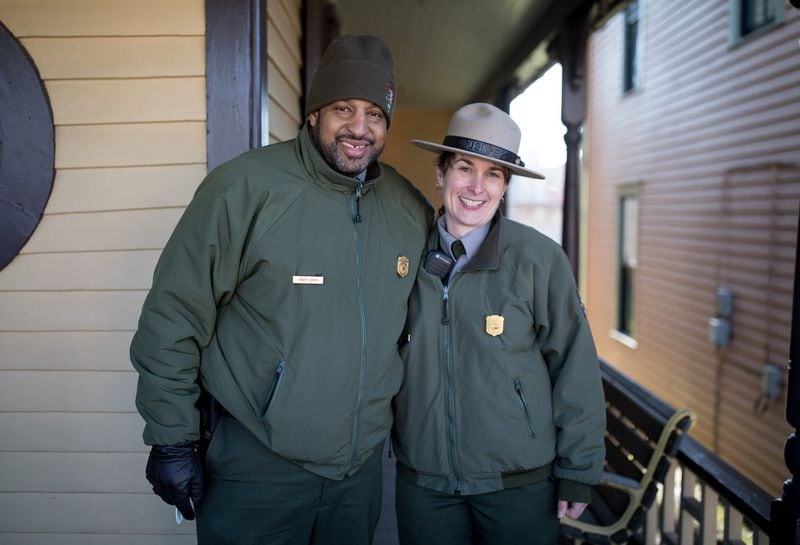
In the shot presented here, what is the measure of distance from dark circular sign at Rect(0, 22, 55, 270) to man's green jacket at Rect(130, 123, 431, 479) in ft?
2.70

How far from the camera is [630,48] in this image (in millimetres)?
8664

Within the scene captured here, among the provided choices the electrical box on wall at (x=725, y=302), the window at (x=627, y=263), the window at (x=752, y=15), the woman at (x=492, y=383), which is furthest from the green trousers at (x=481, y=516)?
the window at (x=627, y=263)

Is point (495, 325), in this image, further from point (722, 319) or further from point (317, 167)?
point (722, 319)

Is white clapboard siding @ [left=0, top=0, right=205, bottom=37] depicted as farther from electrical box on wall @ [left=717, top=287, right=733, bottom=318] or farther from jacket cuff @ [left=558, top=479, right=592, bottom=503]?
electrical box on wall @ [left=717, top=287, right=733, bottom=318]

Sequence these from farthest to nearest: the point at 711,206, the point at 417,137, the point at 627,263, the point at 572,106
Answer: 1. the point at 627,263
2. the point at 417,137
3. the point at 711,206
4. the point at 572,106

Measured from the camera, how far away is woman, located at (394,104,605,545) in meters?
1.80

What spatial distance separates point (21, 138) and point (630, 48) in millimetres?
8151

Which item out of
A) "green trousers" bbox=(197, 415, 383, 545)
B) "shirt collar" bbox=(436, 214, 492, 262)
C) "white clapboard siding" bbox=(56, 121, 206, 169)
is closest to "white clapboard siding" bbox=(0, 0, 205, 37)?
"white clapboard siding" bbox=(56, 121, 206, 169)

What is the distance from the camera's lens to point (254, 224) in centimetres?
172

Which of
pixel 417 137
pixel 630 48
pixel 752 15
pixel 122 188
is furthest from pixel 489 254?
pixel 630 48

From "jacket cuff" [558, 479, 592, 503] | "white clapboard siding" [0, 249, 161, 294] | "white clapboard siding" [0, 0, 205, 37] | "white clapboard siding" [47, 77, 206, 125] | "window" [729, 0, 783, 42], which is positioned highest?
"window" [729, 0, 783, 42]

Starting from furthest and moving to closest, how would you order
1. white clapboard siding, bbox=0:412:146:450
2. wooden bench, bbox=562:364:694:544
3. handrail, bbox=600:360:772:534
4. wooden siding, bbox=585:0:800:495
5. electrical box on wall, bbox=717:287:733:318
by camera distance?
electrical box on wall, bbox=717:287:733:318
wooden siding, bbox=585:0:800:495
wooden bench, bbox=562:364:694:544
white clapboard siding, bbox=0:412:146:450
handrail, bbox=600:360:772:534

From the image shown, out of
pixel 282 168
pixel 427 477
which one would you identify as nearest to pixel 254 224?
pixel 282 168

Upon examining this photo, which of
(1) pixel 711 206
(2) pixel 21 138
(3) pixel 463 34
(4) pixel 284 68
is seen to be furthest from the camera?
(1) pixel 711 206
